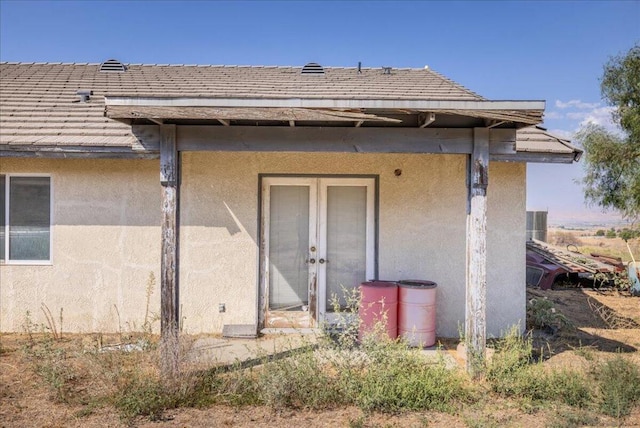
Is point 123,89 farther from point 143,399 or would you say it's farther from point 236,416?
point 236,416

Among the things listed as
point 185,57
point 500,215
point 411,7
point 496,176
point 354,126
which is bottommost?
point 500,215

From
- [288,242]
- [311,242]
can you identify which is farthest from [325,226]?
[288,242]

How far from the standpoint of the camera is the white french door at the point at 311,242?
265 inches

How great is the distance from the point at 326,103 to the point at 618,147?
13537 mm

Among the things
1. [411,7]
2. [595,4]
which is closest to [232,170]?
[411,7]

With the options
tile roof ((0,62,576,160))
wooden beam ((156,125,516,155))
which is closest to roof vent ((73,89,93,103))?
tile roof ((0,62,576,160))

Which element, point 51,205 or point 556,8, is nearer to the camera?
point 51,205

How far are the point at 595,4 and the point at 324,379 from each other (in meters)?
15.9

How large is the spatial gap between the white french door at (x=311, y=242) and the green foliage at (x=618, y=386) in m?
3.22

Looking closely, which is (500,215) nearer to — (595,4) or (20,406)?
(20,406)

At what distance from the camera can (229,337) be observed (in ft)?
20.7

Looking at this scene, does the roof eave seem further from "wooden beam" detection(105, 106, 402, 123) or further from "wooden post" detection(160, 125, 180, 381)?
"wooden post" detection(160, 125, 180, 381)

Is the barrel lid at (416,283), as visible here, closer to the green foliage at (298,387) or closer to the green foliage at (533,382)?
the green foliage at (533,382)

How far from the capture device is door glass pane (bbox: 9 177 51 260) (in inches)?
259
